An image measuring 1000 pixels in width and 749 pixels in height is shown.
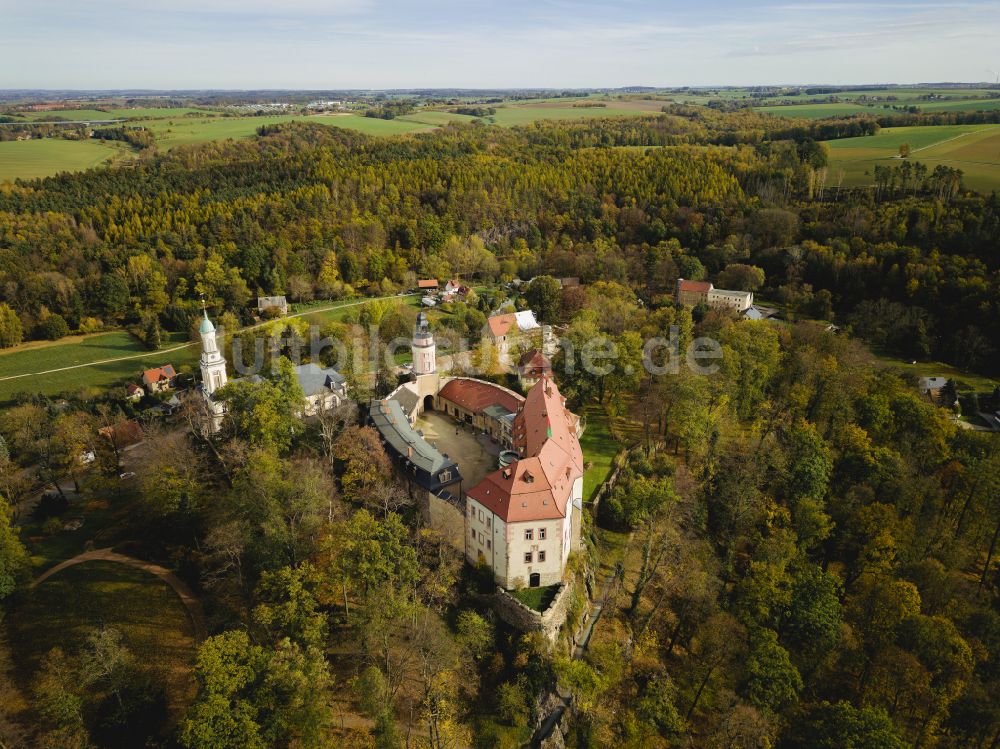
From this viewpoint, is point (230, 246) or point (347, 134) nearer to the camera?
point (230, 246)

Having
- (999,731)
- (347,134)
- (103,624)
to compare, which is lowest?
(999,731)

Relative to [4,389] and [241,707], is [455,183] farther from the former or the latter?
[241,707]

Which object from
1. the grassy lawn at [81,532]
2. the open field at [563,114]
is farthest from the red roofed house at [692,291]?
the open field at [563,114]

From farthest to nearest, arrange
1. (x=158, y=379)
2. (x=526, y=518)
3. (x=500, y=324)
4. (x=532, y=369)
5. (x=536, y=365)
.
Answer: (x=500, y=324) < (x=158, y=379) < (x=532, y=369) < (x=536, y=365) < (x=526, y=518)

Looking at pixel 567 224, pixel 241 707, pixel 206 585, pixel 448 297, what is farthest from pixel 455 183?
pixel 241 707

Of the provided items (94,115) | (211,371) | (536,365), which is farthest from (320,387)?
(94,115)

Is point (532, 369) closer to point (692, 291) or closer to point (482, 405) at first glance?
point (482, 405)

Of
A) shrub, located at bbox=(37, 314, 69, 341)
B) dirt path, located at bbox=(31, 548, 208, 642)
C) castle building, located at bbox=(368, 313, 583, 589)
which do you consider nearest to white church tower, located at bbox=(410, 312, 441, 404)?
castle building, located at bbox=(368, 313, 583, 589)

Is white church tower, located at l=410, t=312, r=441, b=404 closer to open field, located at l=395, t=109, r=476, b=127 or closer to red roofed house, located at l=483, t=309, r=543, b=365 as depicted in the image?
red roofed house, located at l=483, t=309, r=543, b=365
